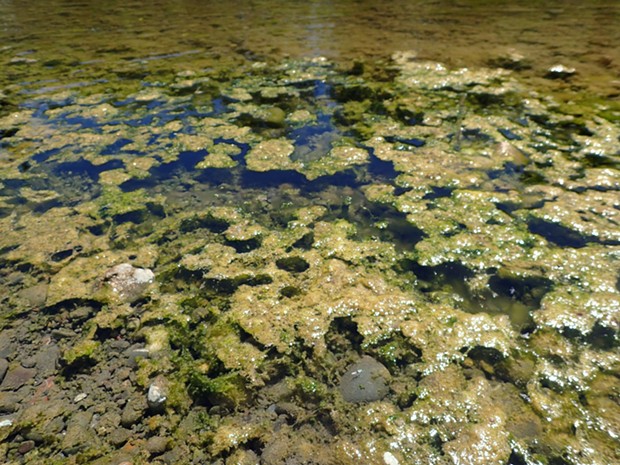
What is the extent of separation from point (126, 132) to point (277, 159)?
1994 mm

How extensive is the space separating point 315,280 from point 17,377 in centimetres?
182

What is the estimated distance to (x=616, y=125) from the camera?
4371 mm

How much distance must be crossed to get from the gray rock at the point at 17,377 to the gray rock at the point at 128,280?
0.66m

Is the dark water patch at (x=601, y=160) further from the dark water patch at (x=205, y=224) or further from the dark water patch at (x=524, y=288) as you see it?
the dark water patch at (x=205, y=224)

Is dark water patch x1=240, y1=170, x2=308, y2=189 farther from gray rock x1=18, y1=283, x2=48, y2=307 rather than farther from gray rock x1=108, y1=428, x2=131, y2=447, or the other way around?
gray rock x1=108, y1=428, x2=131, y2=447

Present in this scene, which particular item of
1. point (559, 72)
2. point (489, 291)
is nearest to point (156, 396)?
point (489, 291)

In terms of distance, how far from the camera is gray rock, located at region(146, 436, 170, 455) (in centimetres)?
190

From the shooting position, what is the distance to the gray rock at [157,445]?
6.23 feet

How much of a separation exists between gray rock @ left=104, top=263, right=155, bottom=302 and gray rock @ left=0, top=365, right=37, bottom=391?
26.1 inches

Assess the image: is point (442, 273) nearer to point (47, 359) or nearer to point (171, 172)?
point (47, 359)

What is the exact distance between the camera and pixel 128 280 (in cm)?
283

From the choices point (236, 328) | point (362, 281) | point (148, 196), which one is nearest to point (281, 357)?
point (236, 328)

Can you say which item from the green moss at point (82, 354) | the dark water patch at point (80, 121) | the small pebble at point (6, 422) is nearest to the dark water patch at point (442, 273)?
the green moss at point (82, 354)

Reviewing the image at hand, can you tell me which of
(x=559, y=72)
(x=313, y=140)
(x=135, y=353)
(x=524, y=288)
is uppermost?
(x=559, y=72)
